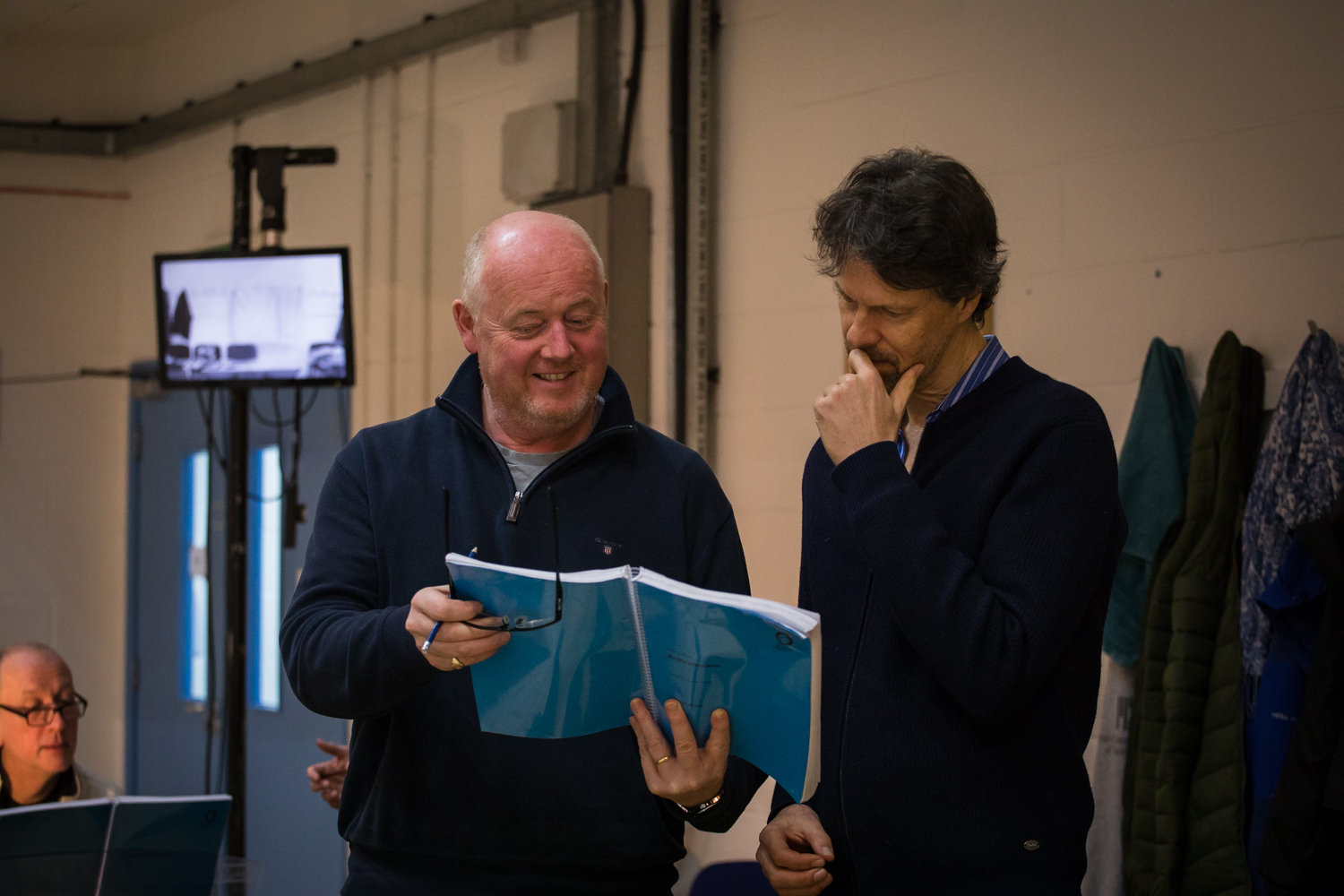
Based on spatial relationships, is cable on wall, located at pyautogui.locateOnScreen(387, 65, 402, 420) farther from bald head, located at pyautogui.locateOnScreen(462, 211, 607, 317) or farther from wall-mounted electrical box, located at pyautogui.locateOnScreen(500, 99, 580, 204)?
bald head, located at pyautogui.locateOnScreen(462, 211, 607, 317)

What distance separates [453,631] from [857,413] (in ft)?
1.56

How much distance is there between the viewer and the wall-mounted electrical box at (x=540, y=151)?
3457mm

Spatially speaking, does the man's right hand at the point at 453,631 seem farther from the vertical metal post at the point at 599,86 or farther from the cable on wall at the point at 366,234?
the cable on wall at the point at 366,234

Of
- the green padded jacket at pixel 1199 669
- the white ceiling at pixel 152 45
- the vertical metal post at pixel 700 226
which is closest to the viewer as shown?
the green padded jacket at pixel 1199 669

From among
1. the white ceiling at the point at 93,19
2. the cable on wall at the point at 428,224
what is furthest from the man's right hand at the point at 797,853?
the white ceiling at the point at 93,19

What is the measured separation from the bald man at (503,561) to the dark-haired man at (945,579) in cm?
17

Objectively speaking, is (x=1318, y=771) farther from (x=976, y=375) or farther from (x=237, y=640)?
(x=237, y=640)

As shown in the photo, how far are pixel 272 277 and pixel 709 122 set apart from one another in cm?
142

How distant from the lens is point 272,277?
12.1ft

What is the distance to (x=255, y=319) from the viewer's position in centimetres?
370

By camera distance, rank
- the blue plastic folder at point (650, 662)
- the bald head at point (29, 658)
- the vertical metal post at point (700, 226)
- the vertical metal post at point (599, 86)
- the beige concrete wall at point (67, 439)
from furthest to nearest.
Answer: the beige concrete wall at point (67, 439), the vertical metal post at point (599, 86), the vertical metal post at point (700, 226), the bald head at point (29, 658), the blue plastic folder at point (650, 662)

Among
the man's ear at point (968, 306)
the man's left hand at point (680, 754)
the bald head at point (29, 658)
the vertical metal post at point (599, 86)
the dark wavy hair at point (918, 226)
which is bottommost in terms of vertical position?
the bald head at point (29, 658)

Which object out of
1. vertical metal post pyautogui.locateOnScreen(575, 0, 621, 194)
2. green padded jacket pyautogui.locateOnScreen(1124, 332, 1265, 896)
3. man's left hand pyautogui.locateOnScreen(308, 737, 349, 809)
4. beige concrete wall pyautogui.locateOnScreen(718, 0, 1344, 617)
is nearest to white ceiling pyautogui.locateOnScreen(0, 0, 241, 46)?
vertical metal post pyautogui.locateOnScreen(575, 0, 621, 194)

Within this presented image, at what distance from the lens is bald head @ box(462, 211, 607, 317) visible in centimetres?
156
